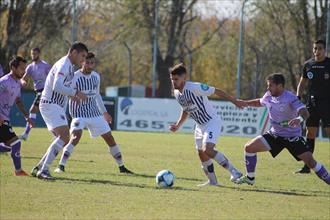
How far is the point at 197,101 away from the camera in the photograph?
11.5 m

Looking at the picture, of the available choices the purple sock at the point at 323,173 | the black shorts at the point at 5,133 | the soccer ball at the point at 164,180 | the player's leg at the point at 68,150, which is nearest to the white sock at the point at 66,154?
the player's leg at the point at 68,150

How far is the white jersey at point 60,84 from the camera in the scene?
11.2 m

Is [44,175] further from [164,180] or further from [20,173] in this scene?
[164,180]

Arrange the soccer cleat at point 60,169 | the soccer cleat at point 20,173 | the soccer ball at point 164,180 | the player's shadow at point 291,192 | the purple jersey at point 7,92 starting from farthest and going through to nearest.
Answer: the soccer cleat at point 60,169 → the purple jersey at point 7,92 → the soccer cleat at point 20,173 → the soccer ball at point 164,180 → the player's shadow at point 291,192

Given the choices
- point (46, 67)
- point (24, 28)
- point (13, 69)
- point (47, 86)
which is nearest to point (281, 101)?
point (47, 86)

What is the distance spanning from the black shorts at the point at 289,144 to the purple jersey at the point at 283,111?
78 millimetres

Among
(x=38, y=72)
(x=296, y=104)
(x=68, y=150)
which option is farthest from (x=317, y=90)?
(x=38, y=72)

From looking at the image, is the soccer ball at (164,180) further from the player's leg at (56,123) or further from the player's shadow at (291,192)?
the player's leg at (56,123)

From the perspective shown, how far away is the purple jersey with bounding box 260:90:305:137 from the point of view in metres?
11.4

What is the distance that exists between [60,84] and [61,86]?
36mm

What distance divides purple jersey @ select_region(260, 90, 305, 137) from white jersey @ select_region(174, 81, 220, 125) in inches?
35.7

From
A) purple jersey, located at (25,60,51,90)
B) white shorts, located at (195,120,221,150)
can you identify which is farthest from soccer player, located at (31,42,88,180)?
purple jersey, located at (25,60,51,90)

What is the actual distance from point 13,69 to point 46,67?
609 centimetres

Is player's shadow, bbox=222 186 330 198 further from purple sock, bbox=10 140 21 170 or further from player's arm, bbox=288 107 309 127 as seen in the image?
purple sock, bbox=10 140 21 170
